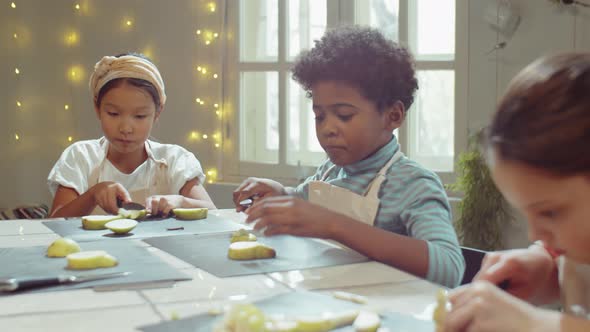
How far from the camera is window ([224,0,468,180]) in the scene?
9.61 feet

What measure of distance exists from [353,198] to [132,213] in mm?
518

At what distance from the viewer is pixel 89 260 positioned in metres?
1.21

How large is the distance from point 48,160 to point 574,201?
3.73 m

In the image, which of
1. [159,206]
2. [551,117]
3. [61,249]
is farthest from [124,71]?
[551,117]

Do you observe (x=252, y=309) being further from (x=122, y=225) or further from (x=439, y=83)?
(x=439, y=83)

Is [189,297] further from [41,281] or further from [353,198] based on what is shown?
[353,198]

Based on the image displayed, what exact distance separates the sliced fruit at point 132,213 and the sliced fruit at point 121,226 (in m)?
0.14

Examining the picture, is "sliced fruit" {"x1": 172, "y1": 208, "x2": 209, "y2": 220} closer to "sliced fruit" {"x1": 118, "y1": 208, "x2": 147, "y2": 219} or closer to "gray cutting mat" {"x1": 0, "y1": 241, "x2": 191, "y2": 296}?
"sliced fruit" {"x1": 118, "y1": 208, "x2": 147, "y2": 219}

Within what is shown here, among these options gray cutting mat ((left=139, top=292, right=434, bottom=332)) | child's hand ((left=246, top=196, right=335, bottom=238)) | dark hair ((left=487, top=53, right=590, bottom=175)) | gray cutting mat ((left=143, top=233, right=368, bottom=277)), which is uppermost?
dark hair ((left=487, top=53, right=590, bottom=175))

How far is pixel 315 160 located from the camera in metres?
3.30

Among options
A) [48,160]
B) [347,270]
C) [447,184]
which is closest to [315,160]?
[447,184]

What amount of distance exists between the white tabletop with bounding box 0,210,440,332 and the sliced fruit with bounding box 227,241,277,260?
3.2 inches

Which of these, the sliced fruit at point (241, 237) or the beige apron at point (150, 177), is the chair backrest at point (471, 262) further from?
the beige apron at point (150, 177)

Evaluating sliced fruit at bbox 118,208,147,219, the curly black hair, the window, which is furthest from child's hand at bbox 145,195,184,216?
the window
